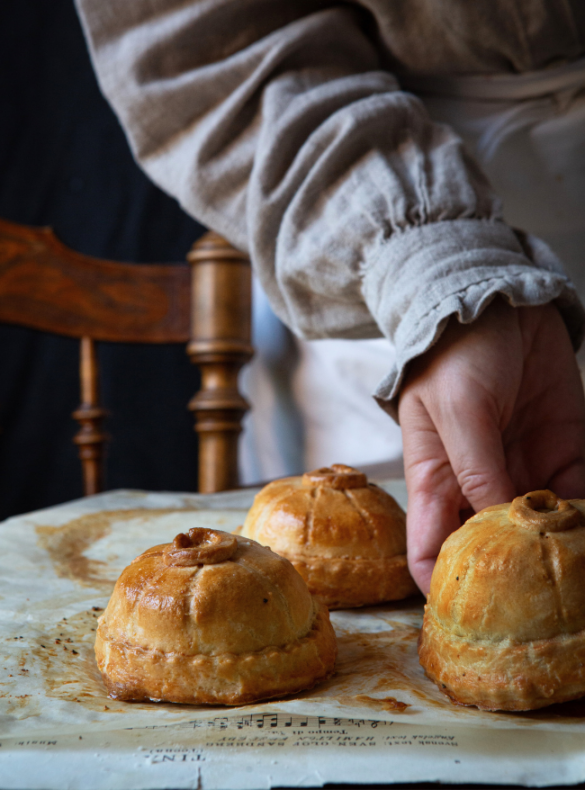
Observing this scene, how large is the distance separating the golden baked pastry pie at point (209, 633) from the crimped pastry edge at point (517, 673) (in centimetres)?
18

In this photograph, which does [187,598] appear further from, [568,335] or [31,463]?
[31,463]

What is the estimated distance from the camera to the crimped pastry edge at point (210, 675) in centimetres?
86

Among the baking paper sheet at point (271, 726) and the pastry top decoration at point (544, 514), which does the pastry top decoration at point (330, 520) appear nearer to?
the baking paper sheet at point (271, 726)

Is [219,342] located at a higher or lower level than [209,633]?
higher

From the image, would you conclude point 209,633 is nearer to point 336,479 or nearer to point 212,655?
point 212,655

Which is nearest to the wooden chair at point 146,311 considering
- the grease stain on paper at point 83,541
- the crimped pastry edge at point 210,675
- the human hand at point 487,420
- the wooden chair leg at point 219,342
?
the wooden chair leg at point 219,342

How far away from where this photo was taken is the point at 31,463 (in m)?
3.16

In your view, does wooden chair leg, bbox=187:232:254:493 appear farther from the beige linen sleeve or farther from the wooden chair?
the beige linen sleeve

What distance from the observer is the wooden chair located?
219 centimetres

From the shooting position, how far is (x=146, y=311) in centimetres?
237

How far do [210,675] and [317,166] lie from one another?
→ 913 mm

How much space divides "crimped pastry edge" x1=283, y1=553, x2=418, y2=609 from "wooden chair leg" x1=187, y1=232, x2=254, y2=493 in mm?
1122

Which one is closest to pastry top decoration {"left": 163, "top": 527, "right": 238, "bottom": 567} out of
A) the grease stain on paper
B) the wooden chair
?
the grease stain on paper

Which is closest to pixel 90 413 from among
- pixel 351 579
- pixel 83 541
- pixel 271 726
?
pixel 83 541
